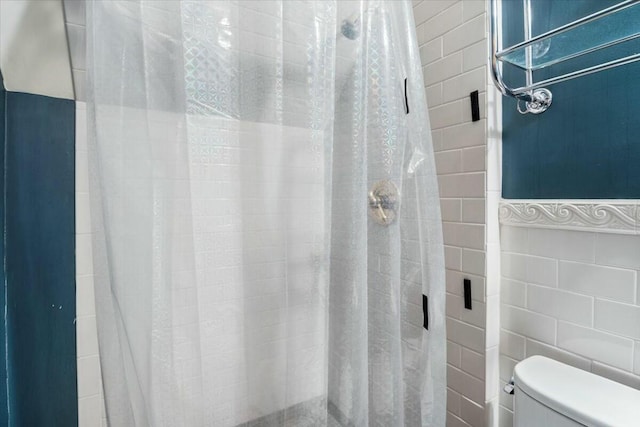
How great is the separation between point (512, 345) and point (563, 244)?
378 millimetres

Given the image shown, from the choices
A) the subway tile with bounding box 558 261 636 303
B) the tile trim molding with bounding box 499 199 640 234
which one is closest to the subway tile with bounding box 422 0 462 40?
the tile trim molding with bounding box 499 199 640 234

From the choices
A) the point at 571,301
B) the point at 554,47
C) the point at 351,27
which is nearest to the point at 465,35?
the point at 554,47

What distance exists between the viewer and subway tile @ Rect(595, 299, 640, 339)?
2.47ft

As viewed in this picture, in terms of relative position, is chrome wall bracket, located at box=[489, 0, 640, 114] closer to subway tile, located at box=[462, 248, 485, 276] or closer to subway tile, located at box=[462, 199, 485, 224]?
subway tile, located at box=[462, 199, 485, 224]

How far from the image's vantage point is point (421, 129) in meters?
0.80

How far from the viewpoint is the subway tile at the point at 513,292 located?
0.98m

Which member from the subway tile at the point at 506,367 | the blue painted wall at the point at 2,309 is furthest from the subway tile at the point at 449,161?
the blue painted wall at the point at 2,309

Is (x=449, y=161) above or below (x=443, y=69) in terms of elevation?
below

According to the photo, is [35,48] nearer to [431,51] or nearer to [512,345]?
[431,51]

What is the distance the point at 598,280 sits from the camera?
2.66 feet

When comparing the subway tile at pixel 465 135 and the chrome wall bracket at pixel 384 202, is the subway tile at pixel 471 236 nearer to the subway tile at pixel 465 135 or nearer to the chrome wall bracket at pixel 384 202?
the subway tile at pixel 465 135

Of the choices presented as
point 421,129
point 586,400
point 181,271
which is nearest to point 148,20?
point 181,271

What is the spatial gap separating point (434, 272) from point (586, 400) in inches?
16.6

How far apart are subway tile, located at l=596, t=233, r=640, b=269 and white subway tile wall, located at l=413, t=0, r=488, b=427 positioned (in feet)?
0.92
